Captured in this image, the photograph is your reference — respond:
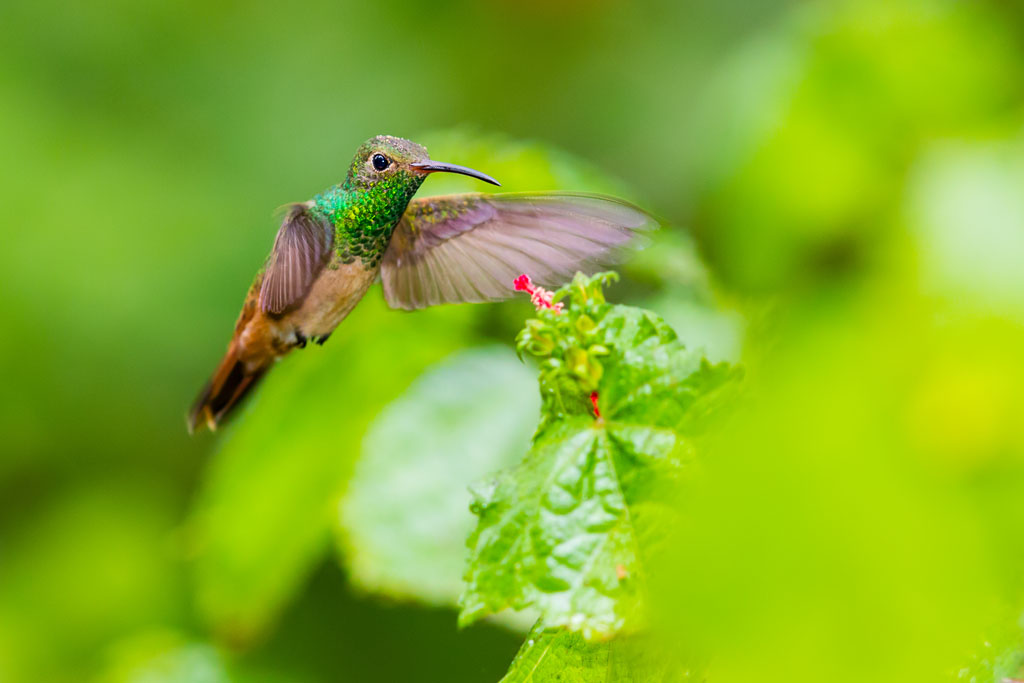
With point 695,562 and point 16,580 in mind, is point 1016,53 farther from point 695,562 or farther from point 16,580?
point 16,580

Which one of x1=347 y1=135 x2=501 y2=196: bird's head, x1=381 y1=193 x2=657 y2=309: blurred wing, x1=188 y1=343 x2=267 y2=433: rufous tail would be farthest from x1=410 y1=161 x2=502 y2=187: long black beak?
x1=188 y1=343 x2=267 y2=433: rufous tail

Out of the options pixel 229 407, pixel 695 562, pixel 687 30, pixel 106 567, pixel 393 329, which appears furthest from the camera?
pixel 687 30

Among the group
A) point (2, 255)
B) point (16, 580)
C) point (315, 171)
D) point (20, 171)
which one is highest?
point (315, 171)

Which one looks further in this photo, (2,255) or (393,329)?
(2,255)

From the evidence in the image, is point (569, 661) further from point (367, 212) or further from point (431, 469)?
point (431, 469)

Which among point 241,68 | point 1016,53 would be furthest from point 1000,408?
point 241,68

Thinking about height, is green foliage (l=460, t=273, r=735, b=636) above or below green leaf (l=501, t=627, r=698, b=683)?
above

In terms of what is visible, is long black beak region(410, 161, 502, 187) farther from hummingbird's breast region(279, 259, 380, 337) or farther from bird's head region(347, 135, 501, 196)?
hummingbird's breast region(279, 259, 380, 337)
